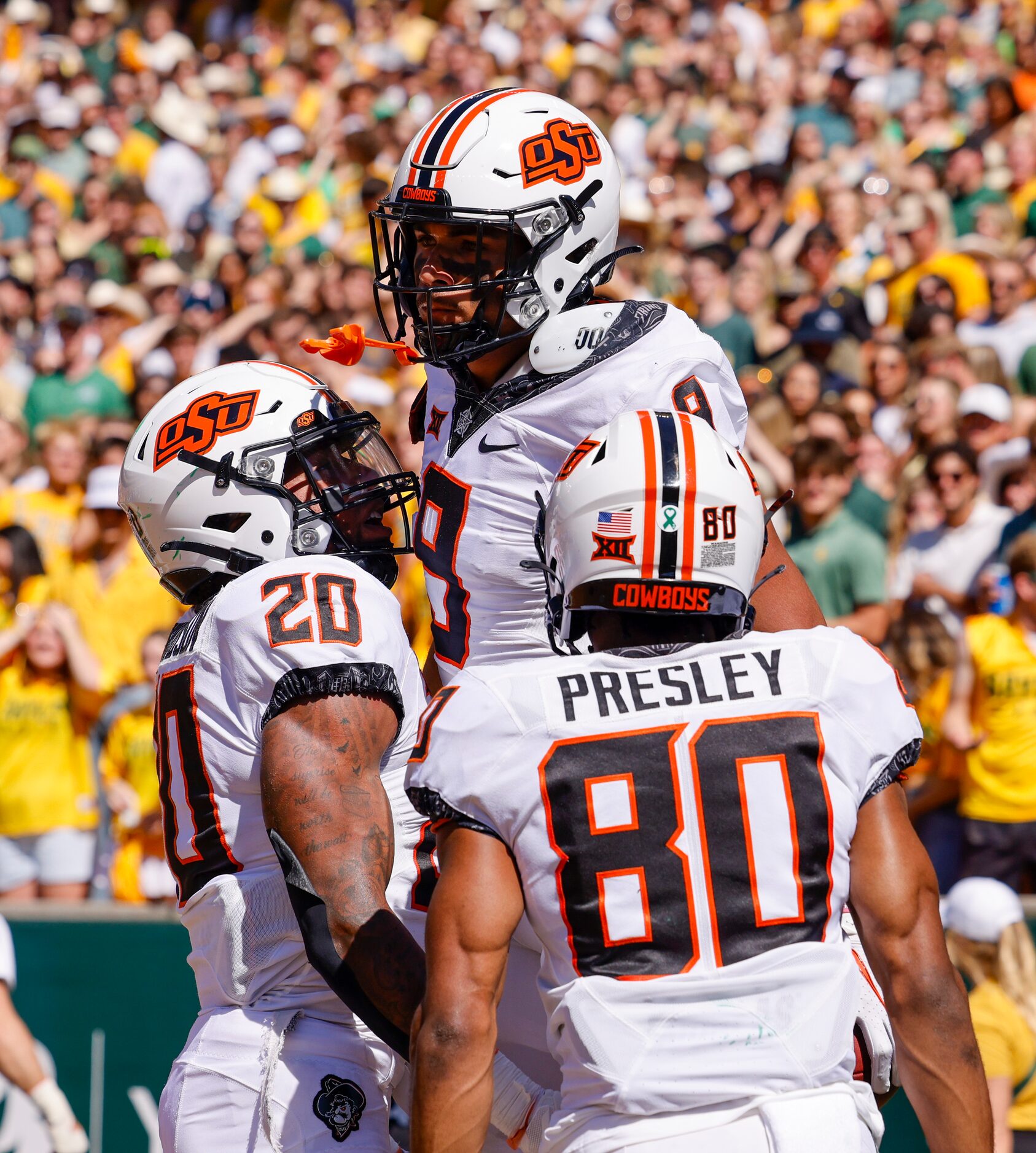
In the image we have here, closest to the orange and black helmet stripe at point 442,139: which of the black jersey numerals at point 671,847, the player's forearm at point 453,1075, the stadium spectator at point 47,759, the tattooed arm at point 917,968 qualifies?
the black jersey numerals at point 671,847

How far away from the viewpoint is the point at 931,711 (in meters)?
6.70

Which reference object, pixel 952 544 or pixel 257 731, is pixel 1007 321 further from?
pixel 257 731

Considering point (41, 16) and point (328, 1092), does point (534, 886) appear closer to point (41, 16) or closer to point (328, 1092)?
point (328, 1092)

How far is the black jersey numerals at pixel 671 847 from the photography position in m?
2.39

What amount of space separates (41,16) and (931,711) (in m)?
12.9

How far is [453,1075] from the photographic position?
242cm

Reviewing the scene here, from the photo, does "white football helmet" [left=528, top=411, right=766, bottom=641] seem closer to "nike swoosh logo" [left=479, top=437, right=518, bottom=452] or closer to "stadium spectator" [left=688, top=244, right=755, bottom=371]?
"nike swoosh logo" [left=479, top=437, right=518, bottom=452]

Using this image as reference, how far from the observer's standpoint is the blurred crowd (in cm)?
690

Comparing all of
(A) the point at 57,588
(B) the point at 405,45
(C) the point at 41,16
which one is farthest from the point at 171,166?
(A) the point at 57,588

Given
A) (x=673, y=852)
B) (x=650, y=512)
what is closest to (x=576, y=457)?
(x=650, y=512)

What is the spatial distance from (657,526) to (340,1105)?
117 cm

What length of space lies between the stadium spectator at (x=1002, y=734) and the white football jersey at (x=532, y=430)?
3334 millimetres

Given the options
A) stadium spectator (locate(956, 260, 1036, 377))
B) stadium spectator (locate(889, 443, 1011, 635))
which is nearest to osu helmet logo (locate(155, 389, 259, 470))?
stadium spectator (locate(889, 443, 1011, 635))

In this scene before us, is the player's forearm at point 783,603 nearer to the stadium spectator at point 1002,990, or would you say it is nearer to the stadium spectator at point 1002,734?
the stadium spectator at point 1002,990
